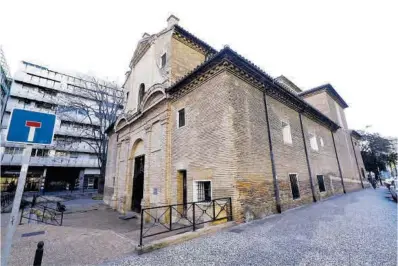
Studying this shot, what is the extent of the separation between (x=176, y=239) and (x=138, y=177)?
8.59m

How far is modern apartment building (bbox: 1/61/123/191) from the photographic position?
2827 centimetres

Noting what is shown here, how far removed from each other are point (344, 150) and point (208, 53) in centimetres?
1677

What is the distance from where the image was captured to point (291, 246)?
470 cm

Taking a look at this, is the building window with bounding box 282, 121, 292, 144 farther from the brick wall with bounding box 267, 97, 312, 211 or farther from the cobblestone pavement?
the cobblestone pavement

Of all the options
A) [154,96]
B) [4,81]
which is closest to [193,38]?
[154,96]

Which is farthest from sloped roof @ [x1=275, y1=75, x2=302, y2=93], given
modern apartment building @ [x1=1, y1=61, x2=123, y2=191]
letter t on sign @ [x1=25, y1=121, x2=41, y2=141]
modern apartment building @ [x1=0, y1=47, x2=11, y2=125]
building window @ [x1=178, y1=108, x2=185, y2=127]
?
modern apartment building @ [x1=0, y1=47, x2=11, y2=125]

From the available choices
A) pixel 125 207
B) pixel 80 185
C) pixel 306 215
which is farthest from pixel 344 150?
pixel 80 185

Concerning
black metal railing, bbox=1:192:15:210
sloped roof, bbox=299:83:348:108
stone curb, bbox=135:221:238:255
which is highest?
sloped roof, bbox=299:83:348:108

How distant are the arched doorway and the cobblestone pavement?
816cm

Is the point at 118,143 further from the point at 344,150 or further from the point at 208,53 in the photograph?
the point at 344,150

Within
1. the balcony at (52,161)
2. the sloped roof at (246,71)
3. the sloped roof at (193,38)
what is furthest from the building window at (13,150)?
the sloped roof at (193,38)

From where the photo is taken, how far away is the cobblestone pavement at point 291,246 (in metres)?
4.05

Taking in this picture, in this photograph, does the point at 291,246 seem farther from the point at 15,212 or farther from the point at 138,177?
the point at 138,177

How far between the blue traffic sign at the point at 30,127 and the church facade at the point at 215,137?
5.53 m
